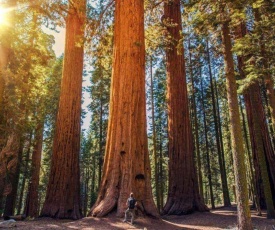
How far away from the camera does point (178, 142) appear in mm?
11953

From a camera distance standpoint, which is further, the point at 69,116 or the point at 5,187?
the point at 69,116

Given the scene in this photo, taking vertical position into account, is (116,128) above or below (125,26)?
below

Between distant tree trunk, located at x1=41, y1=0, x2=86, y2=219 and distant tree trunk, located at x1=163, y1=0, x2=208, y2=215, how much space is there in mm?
4008

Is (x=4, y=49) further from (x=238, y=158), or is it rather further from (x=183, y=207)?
(x=183, y=207)

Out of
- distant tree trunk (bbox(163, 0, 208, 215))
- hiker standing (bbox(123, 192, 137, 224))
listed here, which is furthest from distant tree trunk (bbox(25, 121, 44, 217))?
hiker standing (bbox(123, 192, 137, 224))

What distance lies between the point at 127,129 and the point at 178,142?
4753mm

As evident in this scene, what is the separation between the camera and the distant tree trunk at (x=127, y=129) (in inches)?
286

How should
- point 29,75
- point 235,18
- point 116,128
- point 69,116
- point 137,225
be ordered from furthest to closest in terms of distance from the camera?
1. point 29,75
2. point 69,116
3. point 116,128
4. point 235,18
5. point 137,225

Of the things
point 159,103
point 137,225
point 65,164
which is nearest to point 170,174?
point 65,164

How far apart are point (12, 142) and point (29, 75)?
481 centimetres

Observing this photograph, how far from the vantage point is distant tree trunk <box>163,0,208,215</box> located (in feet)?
36.0

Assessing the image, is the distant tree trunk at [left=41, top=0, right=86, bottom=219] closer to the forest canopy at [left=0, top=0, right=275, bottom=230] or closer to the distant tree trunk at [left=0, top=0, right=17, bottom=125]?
the forest canopy at [left=0, top=0, right=275, bottom=230]

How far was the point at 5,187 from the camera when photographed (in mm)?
9781

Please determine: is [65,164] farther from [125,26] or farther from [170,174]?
[125,26]
